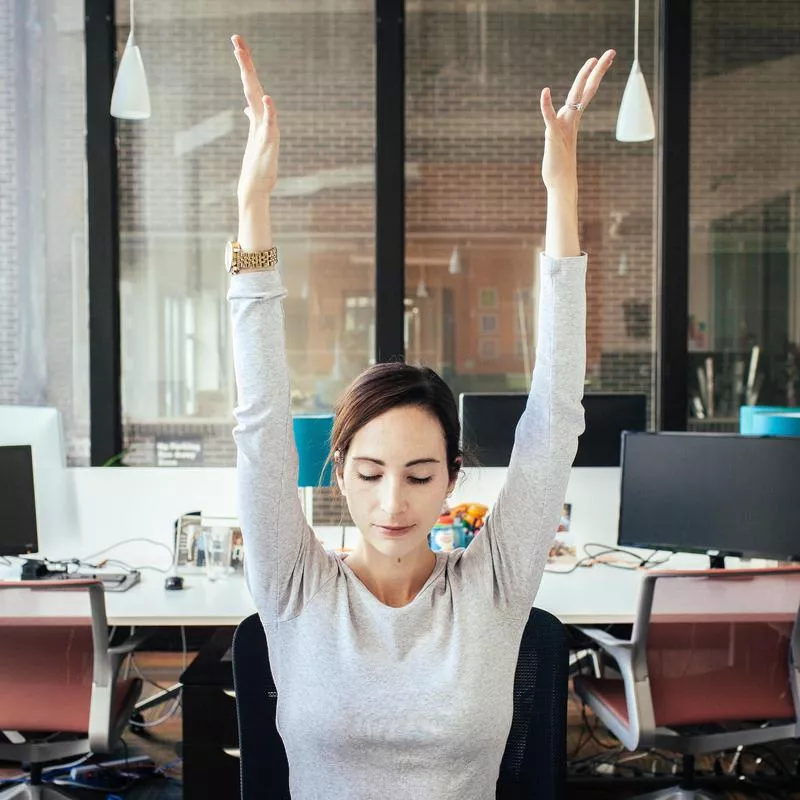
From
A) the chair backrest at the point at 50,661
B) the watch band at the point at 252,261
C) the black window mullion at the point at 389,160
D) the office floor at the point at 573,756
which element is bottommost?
the office floor at the point at 573,756

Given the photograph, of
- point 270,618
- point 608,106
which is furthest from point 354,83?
point 270,618

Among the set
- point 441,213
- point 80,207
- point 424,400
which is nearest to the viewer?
point 424,400

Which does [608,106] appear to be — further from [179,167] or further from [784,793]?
[784,793]

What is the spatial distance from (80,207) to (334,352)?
5.30ft

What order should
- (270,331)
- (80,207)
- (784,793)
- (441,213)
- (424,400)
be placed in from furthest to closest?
(441,213)
(80,207)
(784,793)
(424,400)
(270,331)

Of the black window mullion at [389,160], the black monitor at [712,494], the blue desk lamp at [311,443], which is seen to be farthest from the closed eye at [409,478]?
the black window mullion at [389,160]

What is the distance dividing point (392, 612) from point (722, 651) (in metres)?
1.59

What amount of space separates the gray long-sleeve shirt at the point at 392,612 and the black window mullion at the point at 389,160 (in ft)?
11.3

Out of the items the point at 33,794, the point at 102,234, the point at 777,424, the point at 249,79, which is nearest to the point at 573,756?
the point at 777,424

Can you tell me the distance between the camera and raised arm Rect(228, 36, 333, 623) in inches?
44.5

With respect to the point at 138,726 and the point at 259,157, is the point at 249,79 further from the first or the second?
the point at 138,726

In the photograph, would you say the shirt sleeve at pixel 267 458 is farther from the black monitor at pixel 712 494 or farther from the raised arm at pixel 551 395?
the black monitor at pixel 712 494

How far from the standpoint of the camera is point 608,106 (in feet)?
17.1

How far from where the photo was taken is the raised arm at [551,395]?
1202 millimetres
